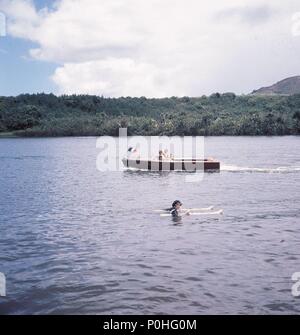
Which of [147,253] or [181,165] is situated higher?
[181,165]

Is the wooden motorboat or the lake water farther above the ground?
the wooden motorboat

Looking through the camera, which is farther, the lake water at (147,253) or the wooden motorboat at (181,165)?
the wooden motorboat at (181,165)

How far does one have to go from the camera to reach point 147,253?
61.4 ft

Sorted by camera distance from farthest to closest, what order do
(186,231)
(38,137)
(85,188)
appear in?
(38,137) < (85,188) < (186,231)

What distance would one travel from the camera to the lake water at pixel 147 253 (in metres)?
13.8

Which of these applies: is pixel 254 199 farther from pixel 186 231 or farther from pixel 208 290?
pixel 208 290

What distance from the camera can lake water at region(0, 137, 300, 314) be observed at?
13797 mm

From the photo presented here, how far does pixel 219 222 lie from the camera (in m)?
24.3

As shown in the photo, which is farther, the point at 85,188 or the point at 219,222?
the point at 85,188

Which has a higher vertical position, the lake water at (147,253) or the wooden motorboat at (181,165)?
the wooden motorboat at (181,165)

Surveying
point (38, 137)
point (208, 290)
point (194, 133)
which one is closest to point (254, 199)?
point (208, 290)

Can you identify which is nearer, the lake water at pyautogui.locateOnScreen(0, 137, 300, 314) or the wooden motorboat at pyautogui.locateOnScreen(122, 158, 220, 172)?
the lake water at pyautogui.locateOnScreen(0, 137, 300, 314)

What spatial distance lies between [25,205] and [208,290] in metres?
19.0

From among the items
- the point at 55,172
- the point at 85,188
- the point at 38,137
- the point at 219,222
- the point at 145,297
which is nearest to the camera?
the point at 145,297
